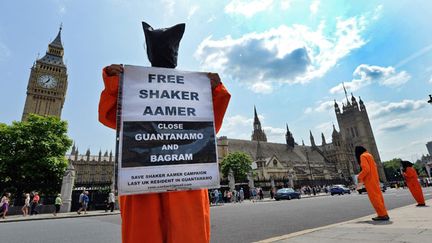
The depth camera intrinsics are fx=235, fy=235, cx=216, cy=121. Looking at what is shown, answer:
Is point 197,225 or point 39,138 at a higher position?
point 39,138

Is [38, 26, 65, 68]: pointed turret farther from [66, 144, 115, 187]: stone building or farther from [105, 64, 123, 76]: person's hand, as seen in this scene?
[105, 64, 123, 76]: person's hand

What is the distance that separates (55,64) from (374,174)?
84.1m

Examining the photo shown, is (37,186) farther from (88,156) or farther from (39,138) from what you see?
(88,156)

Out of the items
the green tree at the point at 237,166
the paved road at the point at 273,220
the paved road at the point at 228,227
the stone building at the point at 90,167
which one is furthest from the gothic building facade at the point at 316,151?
the paved road at the point at 228,227

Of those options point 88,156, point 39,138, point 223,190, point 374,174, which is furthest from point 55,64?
point 374,174

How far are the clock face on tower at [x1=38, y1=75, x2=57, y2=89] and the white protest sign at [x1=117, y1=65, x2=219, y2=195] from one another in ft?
260

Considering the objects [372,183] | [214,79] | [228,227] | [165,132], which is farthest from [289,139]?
[165,132]

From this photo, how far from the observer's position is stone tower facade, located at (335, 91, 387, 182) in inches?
3524

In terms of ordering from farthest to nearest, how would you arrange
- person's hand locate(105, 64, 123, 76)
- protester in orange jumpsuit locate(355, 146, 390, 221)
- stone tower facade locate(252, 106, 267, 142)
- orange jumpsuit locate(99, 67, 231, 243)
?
1. stone tower facade locate(252, 106, 267, 142)
2. protester in orange jumpsuit locate(355, 146, 390, 221)
3. person's hand locate(105, 64, 123, 76)
4. orange jumpsuit locate(99, 67, 231, 243)

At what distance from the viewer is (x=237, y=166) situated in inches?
1914

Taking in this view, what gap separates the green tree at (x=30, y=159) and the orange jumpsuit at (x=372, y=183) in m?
27.2

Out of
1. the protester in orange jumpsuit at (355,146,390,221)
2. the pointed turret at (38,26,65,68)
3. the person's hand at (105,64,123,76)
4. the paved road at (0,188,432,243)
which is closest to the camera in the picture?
the person's hand at (105,64,123,76)

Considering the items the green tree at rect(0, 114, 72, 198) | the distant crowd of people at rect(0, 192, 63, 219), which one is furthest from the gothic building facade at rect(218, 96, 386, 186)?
the distant crowd of people at rect(0, 192, 63, 219)

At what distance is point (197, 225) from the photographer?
1.87 metres
